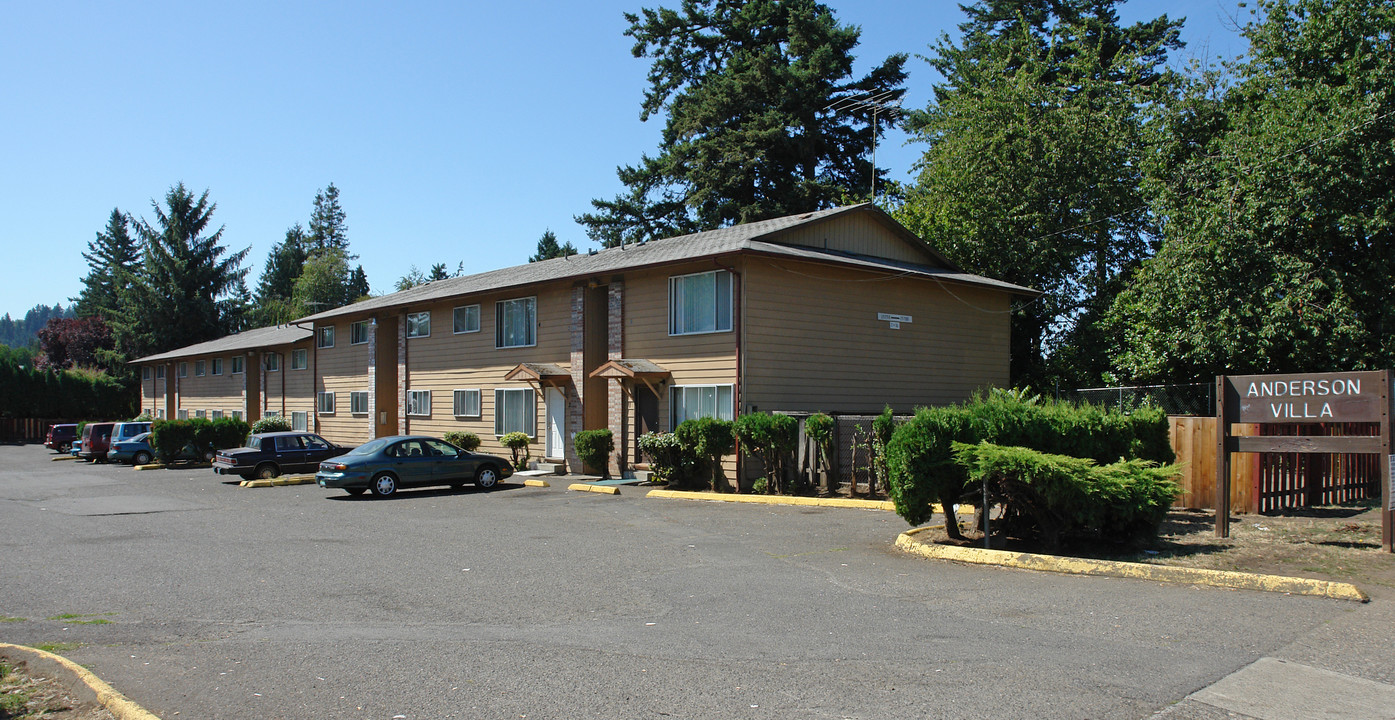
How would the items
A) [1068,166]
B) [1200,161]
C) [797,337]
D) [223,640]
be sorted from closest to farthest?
1. [223,640]
2. [797,337]
3. [1200,161]
4. [1068,166]

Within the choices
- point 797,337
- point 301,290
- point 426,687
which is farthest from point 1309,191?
point 301,290

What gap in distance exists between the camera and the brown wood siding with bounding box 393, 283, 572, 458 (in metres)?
25.7

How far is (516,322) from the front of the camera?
2733cm

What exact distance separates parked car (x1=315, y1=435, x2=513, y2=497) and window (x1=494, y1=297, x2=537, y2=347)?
17.5ft

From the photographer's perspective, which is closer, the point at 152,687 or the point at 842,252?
the point at 152,687

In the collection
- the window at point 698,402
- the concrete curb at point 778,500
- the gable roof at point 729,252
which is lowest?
the concrete curb at point 778,500

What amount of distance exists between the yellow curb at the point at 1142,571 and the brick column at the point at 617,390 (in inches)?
501

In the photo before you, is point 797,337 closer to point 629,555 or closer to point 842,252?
point 842,252

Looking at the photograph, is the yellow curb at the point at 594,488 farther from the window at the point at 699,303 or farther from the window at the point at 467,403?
the window at the point at 467,403

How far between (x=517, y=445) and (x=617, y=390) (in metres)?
4.22

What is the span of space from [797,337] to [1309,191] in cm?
1146

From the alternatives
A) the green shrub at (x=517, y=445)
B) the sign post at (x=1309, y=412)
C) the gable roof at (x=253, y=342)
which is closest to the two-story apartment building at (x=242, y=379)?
the gable roof at (x=253, y=342)

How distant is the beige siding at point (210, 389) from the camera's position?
46.4 meters

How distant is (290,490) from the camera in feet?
74.2
